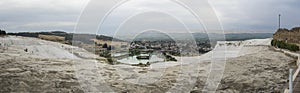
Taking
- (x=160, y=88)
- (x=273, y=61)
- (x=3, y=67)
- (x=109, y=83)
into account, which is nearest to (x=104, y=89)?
(x=109, y=83)

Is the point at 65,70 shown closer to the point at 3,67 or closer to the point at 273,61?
the point at 3,67

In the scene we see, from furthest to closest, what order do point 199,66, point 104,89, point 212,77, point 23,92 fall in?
point 199,66 < point 212,77 < point 104,89 < point 23,92

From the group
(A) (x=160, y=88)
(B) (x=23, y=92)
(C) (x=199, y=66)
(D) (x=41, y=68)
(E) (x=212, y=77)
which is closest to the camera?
(B) (x=23, y=92)

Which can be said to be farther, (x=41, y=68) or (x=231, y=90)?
(x=41, y=68)

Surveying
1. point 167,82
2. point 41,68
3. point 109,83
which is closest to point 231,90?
point 167,82

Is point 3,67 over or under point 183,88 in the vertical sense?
over

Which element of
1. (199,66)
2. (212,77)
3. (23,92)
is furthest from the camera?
(199,66)

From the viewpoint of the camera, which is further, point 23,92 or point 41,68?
point 41,68

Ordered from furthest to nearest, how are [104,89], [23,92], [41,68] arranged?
[41,68], [104,89], [23,92]

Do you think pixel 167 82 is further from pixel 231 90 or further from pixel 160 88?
pixel 231 90
